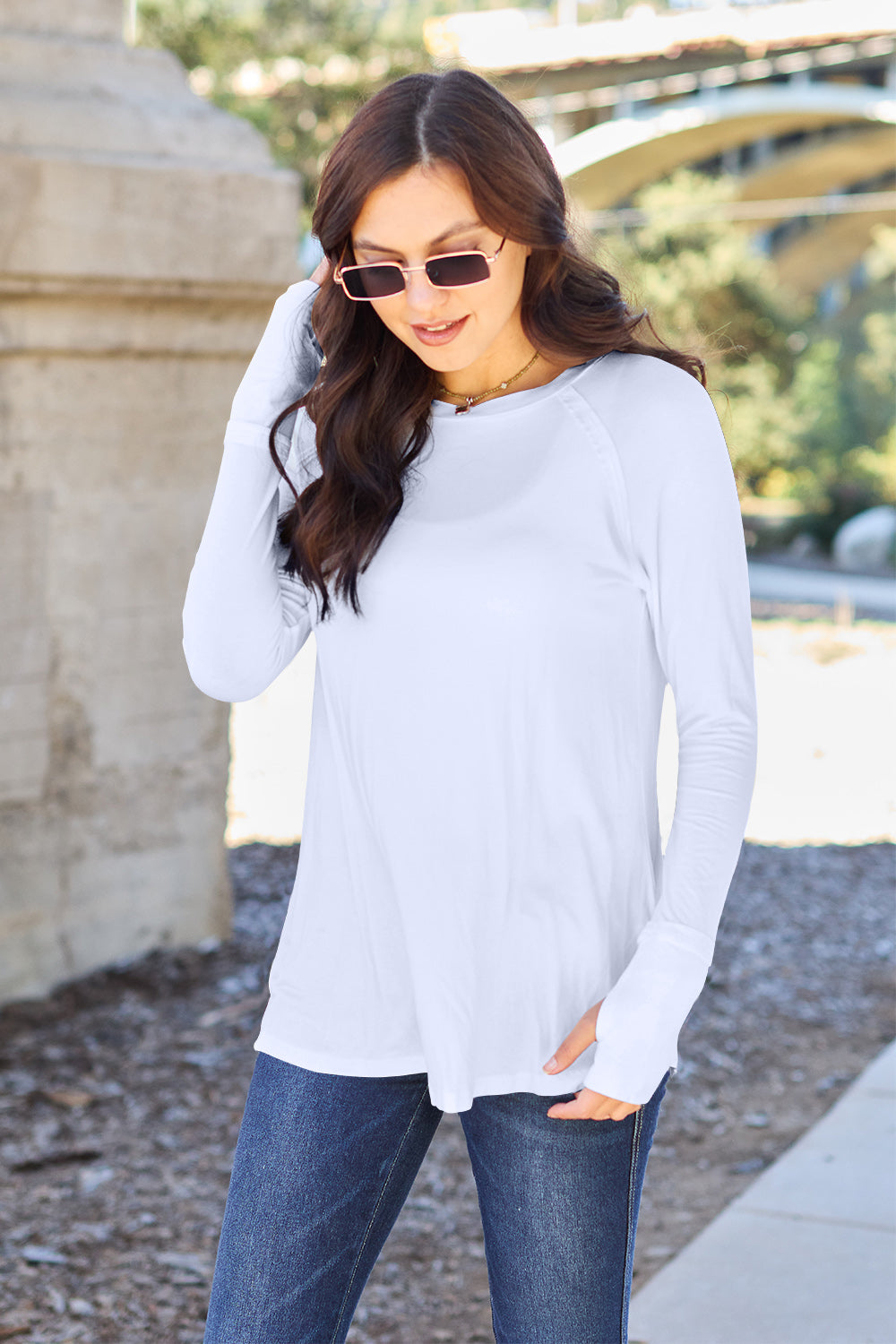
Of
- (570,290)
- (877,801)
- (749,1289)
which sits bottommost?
(877,801)

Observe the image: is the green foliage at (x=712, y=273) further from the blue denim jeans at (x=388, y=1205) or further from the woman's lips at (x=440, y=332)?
the blue denim jeans at (x=388, y=1205)

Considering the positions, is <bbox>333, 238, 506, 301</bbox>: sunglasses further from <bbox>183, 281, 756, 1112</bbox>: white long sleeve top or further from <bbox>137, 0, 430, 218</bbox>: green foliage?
<bbox>137, 0, 430, 218</bbox>: green foliage


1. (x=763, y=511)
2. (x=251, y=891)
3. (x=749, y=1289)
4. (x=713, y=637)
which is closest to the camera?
(x=713, y=637)

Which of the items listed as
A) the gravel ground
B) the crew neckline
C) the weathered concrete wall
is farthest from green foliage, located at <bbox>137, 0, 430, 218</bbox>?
the crew neckline

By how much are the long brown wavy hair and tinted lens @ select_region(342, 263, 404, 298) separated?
51 millimetres

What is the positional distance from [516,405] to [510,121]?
30cm

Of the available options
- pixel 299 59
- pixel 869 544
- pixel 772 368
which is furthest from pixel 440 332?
pixel 772 368

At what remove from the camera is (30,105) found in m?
4.18

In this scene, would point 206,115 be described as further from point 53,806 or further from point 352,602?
point 352,602

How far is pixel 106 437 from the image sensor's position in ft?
14.5

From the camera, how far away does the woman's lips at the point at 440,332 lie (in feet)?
5.75

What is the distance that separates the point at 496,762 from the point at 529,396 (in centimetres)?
41

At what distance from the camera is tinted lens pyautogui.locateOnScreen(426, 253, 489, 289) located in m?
1.70

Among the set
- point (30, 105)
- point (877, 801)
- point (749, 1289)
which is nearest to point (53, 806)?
point (30, 105)
